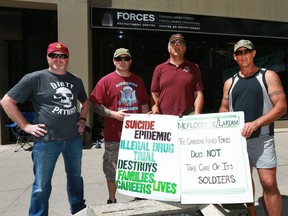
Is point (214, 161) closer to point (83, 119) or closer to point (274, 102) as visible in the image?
point (274, 102)

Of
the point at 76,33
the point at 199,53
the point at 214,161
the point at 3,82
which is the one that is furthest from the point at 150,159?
the point at 199,53

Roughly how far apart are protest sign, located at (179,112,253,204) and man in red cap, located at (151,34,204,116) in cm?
56

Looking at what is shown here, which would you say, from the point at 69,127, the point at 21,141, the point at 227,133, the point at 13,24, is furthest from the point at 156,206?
the point at 13,24

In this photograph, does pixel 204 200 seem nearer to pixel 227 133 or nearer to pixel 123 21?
pixel 227 133

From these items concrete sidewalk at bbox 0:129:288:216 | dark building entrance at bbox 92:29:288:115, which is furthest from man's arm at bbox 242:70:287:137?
dark building entrance at bbox 92:29:288:115

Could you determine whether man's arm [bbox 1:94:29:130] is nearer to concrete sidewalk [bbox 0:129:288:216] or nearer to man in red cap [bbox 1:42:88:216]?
man in red cap [bbox 1:42:88:216]

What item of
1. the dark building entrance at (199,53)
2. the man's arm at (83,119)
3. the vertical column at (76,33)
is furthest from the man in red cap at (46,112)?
the dark building entrance at (199,53)

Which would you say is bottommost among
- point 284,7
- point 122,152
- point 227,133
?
point 122,152

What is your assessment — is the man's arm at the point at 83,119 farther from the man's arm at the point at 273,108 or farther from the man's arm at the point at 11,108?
the man's arm at the point at 273,108

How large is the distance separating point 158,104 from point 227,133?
3.50 ft

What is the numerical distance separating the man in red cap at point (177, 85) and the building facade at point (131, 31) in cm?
485

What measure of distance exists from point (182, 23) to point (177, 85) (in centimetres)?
624

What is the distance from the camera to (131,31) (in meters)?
9.15

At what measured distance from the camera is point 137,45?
31.1 feet
